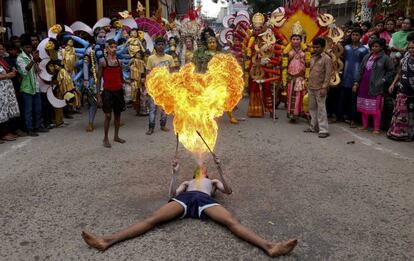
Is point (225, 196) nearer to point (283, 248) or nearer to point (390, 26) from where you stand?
point (283, 248)

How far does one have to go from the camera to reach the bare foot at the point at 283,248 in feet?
A: 10.0

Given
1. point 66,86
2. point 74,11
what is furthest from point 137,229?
point 74,11

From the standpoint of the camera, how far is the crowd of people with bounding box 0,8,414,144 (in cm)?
664

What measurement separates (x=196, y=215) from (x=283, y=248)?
96 centimetres

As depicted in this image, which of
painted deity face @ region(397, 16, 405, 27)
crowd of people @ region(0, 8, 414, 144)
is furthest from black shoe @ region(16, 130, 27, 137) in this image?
painted deity face @ region(397, 16, 405, 27)

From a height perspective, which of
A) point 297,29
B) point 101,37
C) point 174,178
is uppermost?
point 297,29

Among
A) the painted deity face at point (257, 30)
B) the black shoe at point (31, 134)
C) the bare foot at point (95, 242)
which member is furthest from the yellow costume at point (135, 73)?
the bare foot at point (95, 242)

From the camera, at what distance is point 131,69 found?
→ 27.3 feet

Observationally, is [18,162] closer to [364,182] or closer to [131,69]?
[131,69]

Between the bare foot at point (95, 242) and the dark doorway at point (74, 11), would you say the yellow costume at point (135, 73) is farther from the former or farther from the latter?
the dark doorway at point (74, 11)

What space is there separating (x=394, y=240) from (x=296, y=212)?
921 mm

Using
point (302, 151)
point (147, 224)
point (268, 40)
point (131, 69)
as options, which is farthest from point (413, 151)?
point (131, 69)

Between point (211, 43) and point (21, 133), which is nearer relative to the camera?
point (21, 133)

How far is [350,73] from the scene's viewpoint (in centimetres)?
780
